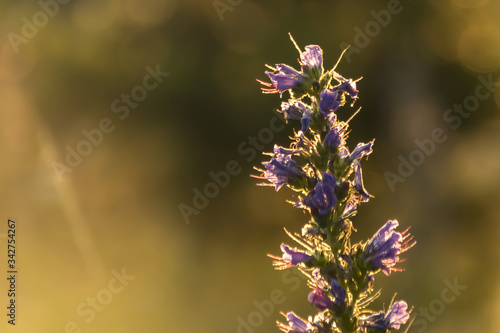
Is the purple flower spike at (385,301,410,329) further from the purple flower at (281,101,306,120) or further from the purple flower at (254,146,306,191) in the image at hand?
the purple flower at (281,101,306,120)

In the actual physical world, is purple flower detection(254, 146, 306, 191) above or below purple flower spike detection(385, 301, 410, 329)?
above

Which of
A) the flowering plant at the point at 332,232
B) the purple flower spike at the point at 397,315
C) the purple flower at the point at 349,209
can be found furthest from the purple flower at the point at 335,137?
the purple flower spike at the point at 397,315

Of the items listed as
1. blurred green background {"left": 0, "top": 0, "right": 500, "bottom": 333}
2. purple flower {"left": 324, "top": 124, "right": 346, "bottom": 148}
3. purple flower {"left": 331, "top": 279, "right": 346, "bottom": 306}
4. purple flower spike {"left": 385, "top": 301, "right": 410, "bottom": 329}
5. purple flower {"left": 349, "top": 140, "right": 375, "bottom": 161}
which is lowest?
purple flower spike {"left": 385, "top": 301, "right": 410, "bottom": 329}

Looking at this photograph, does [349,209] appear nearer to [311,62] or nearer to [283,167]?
[283,167]

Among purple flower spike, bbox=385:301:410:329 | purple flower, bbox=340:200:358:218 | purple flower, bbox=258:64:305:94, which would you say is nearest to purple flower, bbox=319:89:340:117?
purple flower, bbox=258:64:305:94

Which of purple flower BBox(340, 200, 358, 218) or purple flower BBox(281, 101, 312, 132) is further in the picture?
purple flower BBox(281, 101, 312, 132)

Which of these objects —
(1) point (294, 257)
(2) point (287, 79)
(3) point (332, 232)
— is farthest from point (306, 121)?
(1) point (294, 257)

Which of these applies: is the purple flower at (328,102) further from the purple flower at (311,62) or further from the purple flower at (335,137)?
the purple flower at (311,62)
